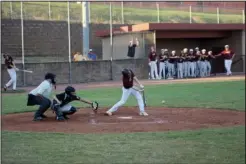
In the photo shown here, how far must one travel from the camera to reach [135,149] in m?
7.43

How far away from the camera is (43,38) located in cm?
3173

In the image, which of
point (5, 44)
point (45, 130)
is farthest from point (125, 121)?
point (5, 44)

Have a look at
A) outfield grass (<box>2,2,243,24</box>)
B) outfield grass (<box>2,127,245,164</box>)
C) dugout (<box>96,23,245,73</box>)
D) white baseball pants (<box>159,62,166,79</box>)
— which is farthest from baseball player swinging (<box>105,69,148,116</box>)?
outfield grass (<box>2,2,243,24</box>)

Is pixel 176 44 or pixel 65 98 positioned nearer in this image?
pixel 65 98

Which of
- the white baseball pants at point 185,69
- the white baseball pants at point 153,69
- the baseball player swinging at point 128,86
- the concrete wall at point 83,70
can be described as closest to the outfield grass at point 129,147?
the baseball player swinging at point 128,86

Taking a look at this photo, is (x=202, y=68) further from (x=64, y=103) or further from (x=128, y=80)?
(x=64, y=103)

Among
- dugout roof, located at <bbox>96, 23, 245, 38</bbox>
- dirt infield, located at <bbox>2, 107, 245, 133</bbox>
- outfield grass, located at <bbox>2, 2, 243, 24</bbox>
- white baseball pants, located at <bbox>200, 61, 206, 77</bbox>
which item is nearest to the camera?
dirt infield, located at <bbox>2, 107, 245, 133</bbox>

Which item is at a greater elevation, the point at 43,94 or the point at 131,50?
the point at 131,50

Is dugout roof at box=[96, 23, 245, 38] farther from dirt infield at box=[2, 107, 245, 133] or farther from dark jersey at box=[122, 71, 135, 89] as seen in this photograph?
dark jersey at box=[122, 71, 135, 89]

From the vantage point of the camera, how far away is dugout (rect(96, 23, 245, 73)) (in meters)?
29.6

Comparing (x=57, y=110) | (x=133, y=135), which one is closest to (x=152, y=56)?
(x=57, y=110)

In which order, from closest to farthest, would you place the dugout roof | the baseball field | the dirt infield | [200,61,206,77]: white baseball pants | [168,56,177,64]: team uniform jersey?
the baseball field
the dirt infield
[168,56,177,64]: team uniform jersey
[200,61,206,77]: white baseball pants
the dugout roof

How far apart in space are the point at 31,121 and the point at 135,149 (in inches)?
183

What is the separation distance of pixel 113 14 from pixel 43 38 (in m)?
6.69
